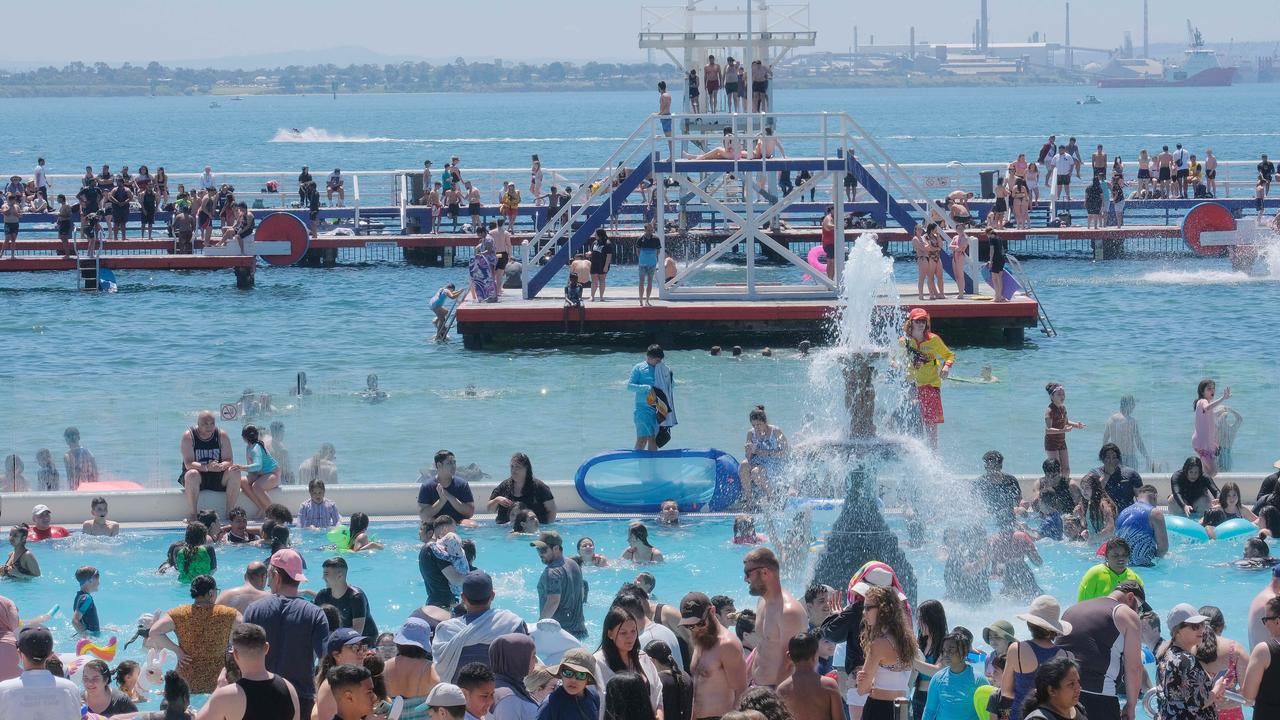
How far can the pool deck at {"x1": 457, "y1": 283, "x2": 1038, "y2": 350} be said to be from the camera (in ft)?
92.1

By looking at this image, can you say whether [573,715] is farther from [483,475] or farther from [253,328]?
[253,328]

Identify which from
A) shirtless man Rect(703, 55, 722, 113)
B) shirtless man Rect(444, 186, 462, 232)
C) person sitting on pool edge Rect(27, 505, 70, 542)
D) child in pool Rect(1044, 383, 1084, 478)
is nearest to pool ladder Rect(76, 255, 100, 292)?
shirtless man Rect(444, 186, 462, 232)

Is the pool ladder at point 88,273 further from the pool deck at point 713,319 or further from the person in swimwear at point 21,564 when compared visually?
the person in swimwear at point 21,564

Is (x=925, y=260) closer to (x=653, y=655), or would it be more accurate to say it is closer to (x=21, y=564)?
(x=21, y=564)

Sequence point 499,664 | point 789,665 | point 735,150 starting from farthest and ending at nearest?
point 735,150 → point 789,665 → point 499,664

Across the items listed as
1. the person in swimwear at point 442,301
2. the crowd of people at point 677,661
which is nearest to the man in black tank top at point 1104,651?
the crowd of people at point 677,661

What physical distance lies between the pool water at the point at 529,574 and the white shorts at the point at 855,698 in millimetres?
3827

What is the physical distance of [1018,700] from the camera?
793 cm

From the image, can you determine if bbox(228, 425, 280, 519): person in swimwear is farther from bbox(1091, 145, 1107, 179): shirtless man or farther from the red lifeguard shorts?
bbox(1091, 145, 1107, 179): shirtless man

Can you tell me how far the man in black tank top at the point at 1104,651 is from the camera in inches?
334

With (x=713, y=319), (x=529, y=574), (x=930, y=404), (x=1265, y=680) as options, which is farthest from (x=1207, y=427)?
(x=713, y=319)

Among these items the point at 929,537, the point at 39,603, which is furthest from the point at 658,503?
the point at 39,603

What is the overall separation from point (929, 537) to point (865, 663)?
6.01 meters

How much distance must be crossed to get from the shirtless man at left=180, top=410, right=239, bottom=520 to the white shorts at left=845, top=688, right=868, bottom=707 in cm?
840
